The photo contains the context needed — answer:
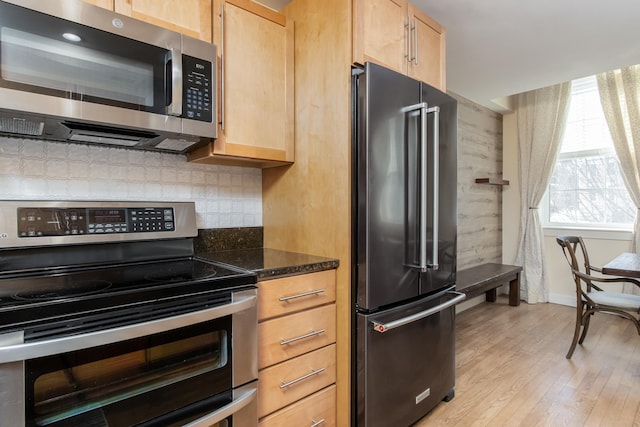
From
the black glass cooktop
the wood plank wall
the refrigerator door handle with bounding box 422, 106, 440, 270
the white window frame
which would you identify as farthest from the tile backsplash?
the white window frame

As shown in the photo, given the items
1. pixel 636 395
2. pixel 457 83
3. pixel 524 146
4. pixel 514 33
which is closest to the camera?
pixel 636 395

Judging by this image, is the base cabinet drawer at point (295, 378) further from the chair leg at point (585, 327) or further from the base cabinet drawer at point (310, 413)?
the chair leg at point (585, 327)

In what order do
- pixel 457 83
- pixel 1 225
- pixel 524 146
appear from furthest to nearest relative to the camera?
pixel 524 146 → pixel 457 83 → pixel 1 225

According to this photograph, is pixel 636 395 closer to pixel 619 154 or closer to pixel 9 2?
pixel 619 154

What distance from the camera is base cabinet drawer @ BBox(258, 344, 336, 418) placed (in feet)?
4.54

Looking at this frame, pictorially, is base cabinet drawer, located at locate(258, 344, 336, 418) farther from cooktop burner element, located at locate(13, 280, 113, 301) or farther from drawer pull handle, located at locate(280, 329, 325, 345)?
cooktop burner element, located at locate(13, 280, 113, 301)

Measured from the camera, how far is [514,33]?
2354mm

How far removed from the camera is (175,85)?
1369 millimetres

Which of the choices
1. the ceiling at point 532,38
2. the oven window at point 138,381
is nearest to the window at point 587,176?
the ceiling at point 532,38

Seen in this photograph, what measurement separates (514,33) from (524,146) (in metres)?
2.36

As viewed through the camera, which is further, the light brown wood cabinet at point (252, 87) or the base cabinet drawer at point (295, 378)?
the light brown wood cabinet at point (252, 87)

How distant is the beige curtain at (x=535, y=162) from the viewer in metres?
4.04

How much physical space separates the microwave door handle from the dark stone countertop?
688 millimetres

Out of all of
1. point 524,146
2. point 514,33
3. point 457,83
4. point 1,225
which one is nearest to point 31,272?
point 1,225
